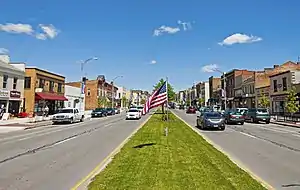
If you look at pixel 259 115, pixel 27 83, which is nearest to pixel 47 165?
pixel 259 115

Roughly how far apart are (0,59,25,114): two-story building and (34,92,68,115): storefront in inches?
127

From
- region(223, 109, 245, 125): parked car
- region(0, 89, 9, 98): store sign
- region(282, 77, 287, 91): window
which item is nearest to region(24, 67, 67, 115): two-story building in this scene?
region(0, 89, 9, 98): store sign

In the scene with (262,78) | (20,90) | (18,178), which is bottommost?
(18,178)

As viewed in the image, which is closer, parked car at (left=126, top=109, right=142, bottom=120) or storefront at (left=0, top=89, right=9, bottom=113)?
storefront at (left=0, top=89, right=9, bottom=113)

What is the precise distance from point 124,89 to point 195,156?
14945cm

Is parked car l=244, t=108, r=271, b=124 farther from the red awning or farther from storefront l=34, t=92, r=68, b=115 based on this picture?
storefront l=34, t=92, r=68, b=115

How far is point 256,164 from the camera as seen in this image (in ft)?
36.4

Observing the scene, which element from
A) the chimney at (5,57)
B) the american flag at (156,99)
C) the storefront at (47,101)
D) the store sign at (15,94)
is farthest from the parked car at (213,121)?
the chimney at (5,57)

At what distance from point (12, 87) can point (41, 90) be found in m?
5.39

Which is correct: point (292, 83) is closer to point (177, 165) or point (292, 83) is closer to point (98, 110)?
point (98, 110)

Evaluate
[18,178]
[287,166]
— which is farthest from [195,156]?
[18,178]

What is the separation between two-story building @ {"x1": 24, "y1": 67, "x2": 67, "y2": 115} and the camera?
155ft

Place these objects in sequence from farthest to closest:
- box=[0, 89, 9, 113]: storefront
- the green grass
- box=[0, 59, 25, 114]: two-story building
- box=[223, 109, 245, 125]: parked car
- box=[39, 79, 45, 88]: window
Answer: box=[39, 79, 45, 88]: window → box=[0, 59, 25, 114]: two-story building → box=[0, 89, 9, 113]: storefront → box=[223, 109, 245, 125]: parked car → the green grass

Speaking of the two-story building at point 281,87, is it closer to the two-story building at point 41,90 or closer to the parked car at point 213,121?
the parked car at point 213,121
